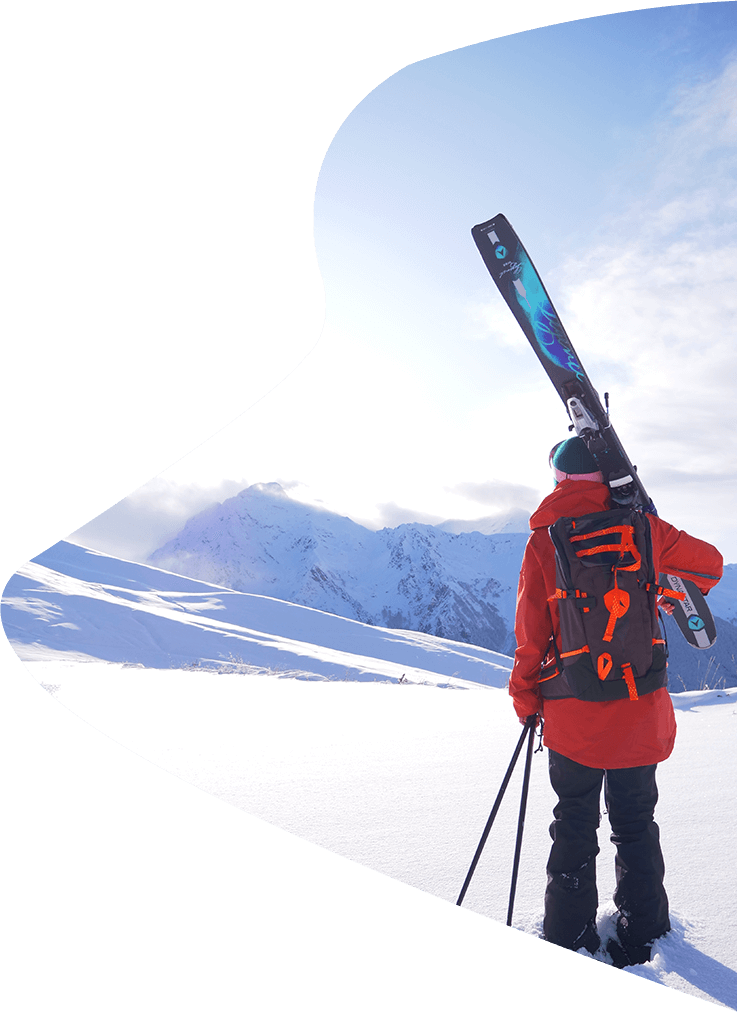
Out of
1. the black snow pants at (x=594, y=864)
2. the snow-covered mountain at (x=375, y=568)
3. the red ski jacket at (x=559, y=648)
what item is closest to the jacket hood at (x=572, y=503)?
the red ski jacket at (x=559, y=648)

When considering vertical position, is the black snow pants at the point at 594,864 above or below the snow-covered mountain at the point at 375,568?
below

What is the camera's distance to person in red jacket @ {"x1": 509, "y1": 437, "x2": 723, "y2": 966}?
182 cm

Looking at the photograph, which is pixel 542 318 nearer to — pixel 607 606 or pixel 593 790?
pixel 607 606

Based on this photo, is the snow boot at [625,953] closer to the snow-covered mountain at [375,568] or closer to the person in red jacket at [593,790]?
the person in red jacket at [593,790]

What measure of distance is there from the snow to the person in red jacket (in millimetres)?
93

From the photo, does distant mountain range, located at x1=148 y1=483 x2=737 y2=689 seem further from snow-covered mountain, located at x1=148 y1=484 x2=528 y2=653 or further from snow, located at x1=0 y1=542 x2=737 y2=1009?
snow, located at x1=0 y1=542 x2=737 y2=1009

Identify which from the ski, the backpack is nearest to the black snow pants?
the backpack

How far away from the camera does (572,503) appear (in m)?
2.00

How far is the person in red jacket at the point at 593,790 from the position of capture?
1819mm

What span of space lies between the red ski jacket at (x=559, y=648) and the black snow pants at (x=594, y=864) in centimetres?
7

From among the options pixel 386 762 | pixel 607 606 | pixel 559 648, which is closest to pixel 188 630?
pixel 386 762

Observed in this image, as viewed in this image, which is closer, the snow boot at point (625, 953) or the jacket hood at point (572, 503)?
the snow boot at point (625, 953)

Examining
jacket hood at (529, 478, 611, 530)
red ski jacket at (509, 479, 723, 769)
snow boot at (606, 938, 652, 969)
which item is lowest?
snow boot at (606, 938, 652, 969)

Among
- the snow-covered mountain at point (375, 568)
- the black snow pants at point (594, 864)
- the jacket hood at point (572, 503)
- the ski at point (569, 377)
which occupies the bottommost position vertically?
the black snow pants at point (594, 864)
